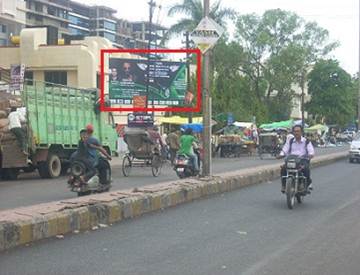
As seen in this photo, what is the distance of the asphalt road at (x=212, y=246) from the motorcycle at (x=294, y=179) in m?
0.31

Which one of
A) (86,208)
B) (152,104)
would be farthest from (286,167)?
(152,104)

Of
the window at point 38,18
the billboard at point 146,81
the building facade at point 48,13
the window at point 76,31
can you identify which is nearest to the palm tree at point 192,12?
the billboard at point 146,81

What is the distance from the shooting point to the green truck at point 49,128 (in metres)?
18.9

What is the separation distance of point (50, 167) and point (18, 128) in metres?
2.23

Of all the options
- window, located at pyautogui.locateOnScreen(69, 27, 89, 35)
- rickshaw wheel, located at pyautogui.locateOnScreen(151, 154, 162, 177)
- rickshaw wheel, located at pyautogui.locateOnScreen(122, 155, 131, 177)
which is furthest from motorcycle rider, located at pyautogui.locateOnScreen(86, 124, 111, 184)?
window, located at pyautogui.locateOnScreen(69, 27, 89, 35)

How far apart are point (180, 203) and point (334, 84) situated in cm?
6375

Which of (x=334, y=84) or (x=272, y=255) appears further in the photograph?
(x=334, y=84)

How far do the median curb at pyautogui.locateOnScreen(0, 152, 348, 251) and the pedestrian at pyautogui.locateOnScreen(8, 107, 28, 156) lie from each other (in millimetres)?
6412

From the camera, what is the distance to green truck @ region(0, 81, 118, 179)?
745 inches

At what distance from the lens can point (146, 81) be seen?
3547cm

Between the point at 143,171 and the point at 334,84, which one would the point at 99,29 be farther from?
the point at 143,171

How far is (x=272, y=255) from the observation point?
25.2ft

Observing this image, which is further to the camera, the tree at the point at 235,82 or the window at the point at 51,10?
the window at the point at 51,10

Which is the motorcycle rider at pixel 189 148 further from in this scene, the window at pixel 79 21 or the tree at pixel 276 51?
the window at pixel 79 21
